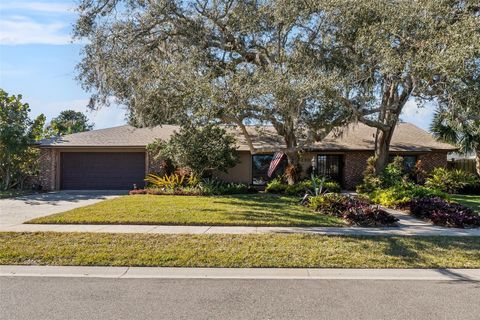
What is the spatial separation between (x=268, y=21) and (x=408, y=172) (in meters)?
13.4

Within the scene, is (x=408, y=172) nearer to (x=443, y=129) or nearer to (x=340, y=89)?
(x=443, y=129)

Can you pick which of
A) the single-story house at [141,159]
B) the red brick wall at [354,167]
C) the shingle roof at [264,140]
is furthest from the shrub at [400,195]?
the single-story house at [141,159]

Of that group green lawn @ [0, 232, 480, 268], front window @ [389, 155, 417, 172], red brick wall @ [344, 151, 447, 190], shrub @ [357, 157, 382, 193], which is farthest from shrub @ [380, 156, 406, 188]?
green lawn @ [0, 232, 480, 268]

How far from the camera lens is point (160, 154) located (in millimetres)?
19859

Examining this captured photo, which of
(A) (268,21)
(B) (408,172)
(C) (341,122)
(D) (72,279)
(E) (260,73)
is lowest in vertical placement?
(D) (72,279)

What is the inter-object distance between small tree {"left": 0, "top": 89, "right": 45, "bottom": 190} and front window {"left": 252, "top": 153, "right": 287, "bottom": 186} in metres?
11.8

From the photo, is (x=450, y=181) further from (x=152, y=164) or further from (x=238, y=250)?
(x=238, y=250)

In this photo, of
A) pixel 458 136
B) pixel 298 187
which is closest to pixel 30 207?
pixel 298 187

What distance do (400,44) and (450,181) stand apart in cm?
1225

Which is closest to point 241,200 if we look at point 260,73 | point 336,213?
point 336,213

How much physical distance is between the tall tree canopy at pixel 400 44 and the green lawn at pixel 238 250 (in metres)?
4.08

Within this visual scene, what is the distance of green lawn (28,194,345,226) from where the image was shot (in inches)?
425

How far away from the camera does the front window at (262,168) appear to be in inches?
909

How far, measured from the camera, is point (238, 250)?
7.84 m
